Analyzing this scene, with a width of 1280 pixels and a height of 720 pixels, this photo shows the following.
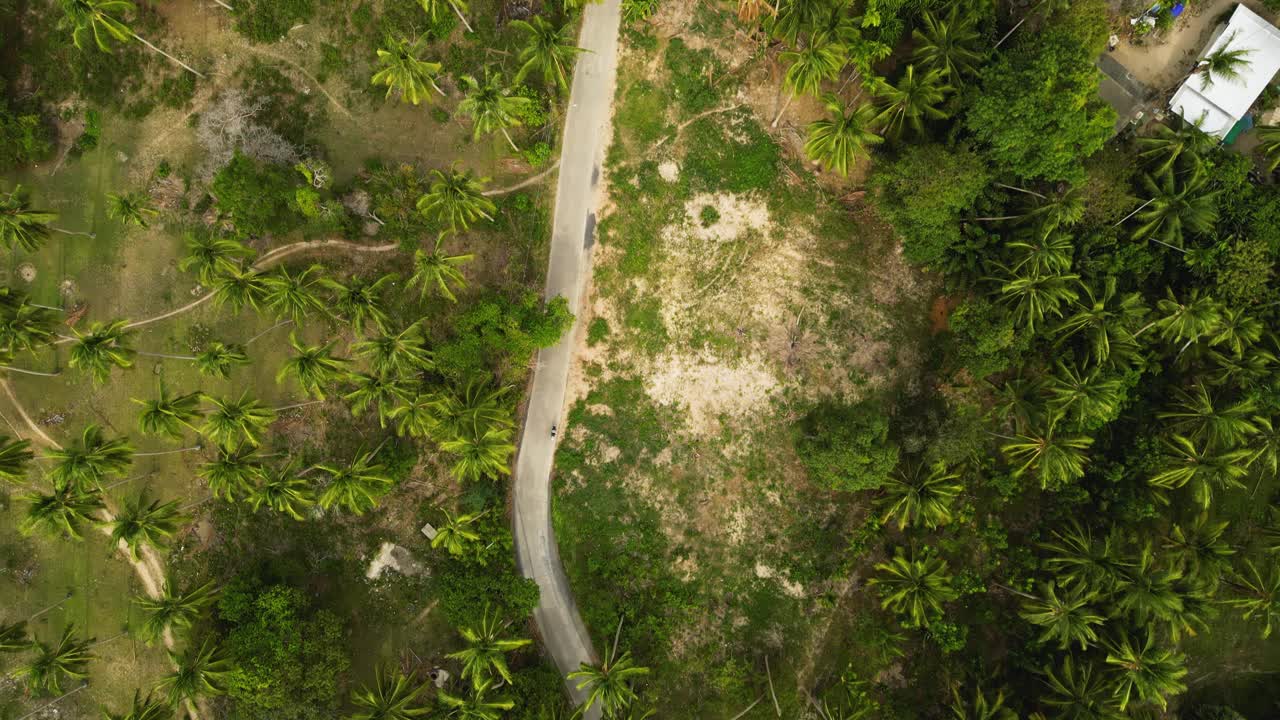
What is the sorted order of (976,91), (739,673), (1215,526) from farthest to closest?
(739,673)
(1215,526)
(976,91)

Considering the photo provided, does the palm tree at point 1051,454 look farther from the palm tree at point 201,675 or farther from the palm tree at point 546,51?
the palm tree at point 201,675

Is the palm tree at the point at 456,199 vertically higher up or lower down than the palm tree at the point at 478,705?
higher up

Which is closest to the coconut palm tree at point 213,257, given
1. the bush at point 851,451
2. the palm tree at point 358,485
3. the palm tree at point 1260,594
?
the palm tree at point 358,485

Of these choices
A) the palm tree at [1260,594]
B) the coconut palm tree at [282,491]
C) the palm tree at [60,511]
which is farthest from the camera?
the coconut palm tree at [282,491]

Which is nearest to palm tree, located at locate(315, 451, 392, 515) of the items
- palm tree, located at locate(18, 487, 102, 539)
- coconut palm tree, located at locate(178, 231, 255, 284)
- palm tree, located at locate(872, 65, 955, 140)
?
coconut palm tree, located at locate(178, 231, 255, 284)

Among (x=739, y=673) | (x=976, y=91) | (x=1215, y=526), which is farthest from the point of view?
(x=739, y=673)

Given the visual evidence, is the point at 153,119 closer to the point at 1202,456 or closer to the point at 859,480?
the point at 859,480

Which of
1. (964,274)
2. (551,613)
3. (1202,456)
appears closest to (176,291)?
(551,613)
